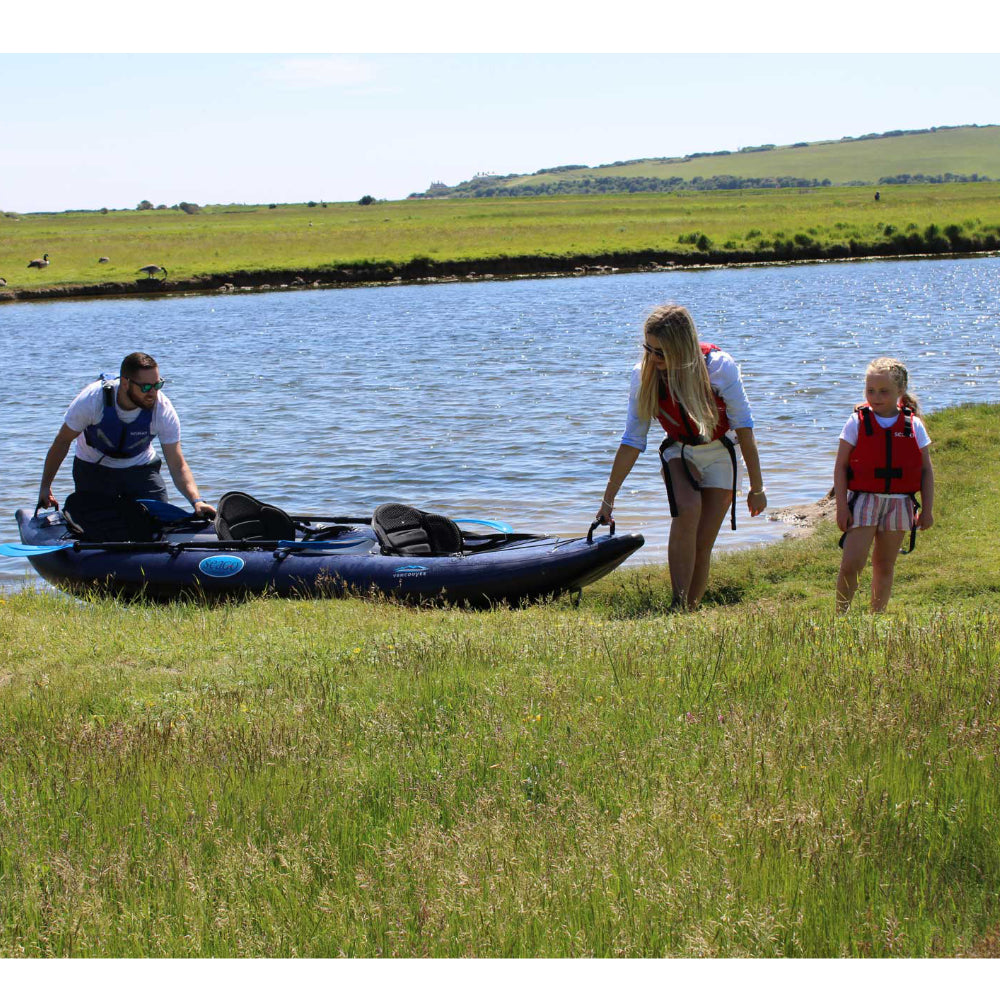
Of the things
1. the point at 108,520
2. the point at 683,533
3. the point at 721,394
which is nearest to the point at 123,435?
the point at 108,520

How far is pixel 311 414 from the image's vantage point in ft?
71.2

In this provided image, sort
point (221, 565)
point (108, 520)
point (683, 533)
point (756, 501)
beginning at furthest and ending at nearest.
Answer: point (108, 520) < point (221, 565) < point (683, 533) < point (756, 501)

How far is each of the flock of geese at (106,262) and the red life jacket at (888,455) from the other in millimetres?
50891

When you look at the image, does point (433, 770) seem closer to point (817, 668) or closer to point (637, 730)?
point (637, 730)

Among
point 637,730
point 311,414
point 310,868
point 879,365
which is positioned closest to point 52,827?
point 310,868

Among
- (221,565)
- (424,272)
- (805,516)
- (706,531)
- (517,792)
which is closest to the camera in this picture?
(517,792)

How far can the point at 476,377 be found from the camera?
86.5 feet

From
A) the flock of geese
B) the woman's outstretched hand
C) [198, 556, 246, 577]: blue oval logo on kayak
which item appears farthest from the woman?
the flock of geese

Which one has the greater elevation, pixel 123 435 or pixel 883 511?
pixel 123 435

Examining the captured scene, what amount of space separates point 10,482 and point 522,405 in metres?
9.52

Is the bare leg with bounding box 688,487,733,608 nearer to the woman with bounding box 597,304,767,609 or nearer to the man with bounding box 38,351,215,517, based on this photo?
the woman with bounding box 597,304,767,609

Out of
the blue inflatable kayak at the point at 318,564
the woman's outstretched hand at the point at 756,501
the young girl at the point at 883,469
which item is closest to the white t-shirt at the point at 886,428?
the young girl at the point at 883,469

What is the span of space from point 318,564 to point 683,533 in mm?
3021

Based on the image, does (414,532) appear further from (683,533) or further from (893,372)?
(893,372)
